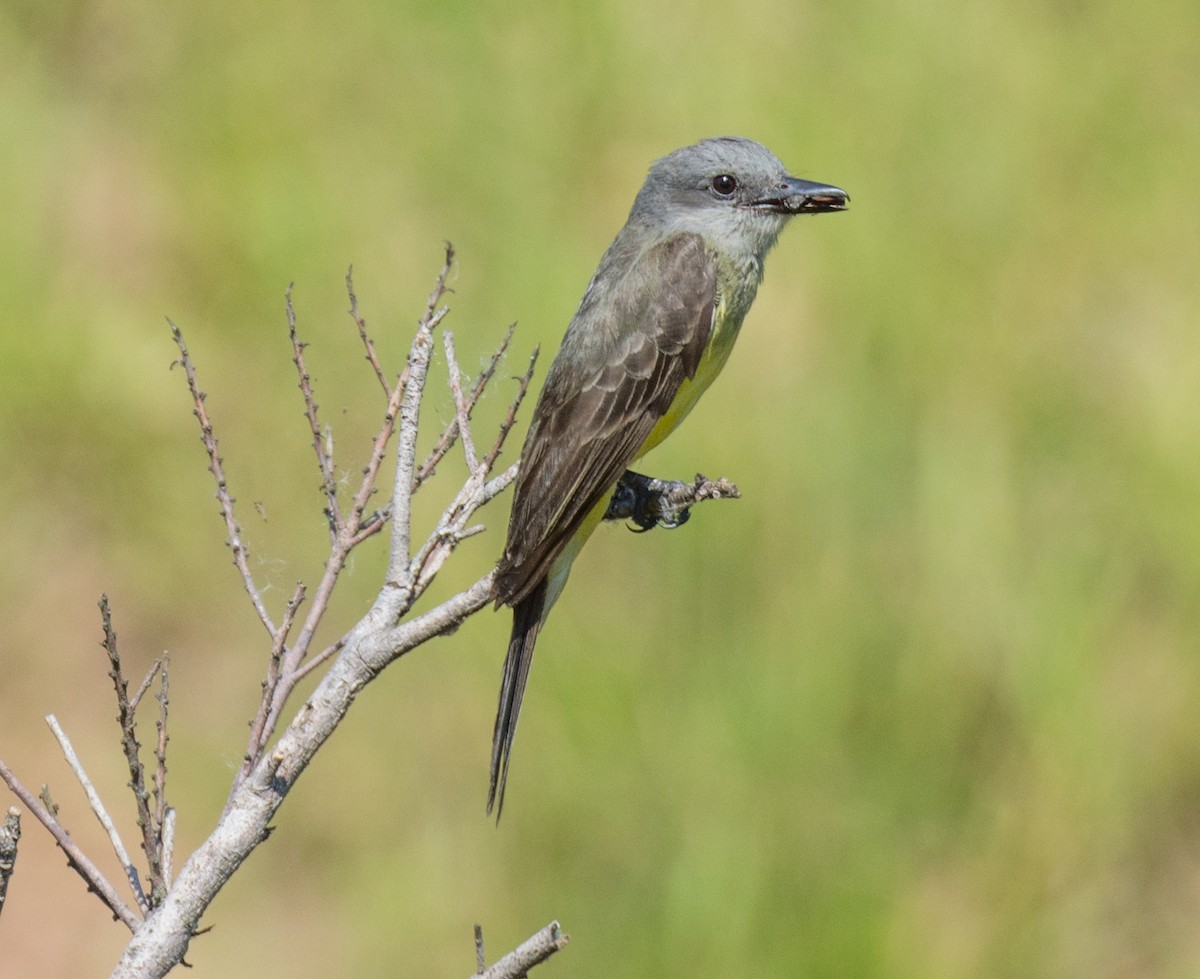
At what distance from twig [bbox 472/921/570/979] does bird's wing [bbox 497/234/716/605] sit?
1.40 m

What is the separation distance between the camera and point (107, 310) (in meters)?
6.29

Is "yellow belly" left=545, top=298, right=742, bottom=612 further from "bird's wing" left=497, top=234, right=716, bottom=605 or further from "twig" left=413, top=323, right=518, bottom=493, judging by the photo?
"twig" left=413, top=323, right=518, bottom=493

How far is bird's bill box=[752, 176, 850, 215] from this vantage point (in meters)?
3.67

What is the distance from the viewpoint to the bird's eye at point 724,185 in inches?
149

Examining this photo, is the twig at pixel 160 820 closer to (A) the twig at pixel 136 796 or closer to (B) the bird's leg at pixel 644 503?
(A) the twig at pixel 136 796

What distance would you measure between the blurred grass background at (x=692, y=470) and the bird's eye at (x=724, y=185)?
1319 mm

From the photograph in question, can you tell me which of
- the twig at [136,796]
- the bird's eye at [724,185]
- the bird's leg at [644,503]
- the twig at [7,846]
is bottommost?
the twig at [7,846]

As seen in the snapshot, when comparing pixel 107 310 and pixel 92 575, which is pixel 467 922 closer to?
pixel 92 575

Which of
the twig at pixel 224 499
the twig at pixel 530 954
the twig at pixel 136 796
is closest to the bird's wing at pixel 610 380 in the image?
the twig at pixel 224 499

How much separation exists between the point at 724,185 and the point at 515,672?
133cm

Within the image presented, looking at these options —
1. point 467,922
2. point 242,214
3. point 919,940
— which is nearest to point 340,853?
point 467,922

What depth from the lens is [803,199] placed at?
3.70 metres

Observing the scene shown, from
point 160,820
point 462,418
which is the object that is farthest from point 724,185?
point 160,820

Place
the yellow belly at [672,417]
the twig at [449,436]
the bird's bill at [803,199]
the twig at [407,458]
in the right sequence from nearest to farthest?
the twig at [407,458]
the twig at [449,436]
the yellow belly at [672,417]
the bird's bill at [803,199]
